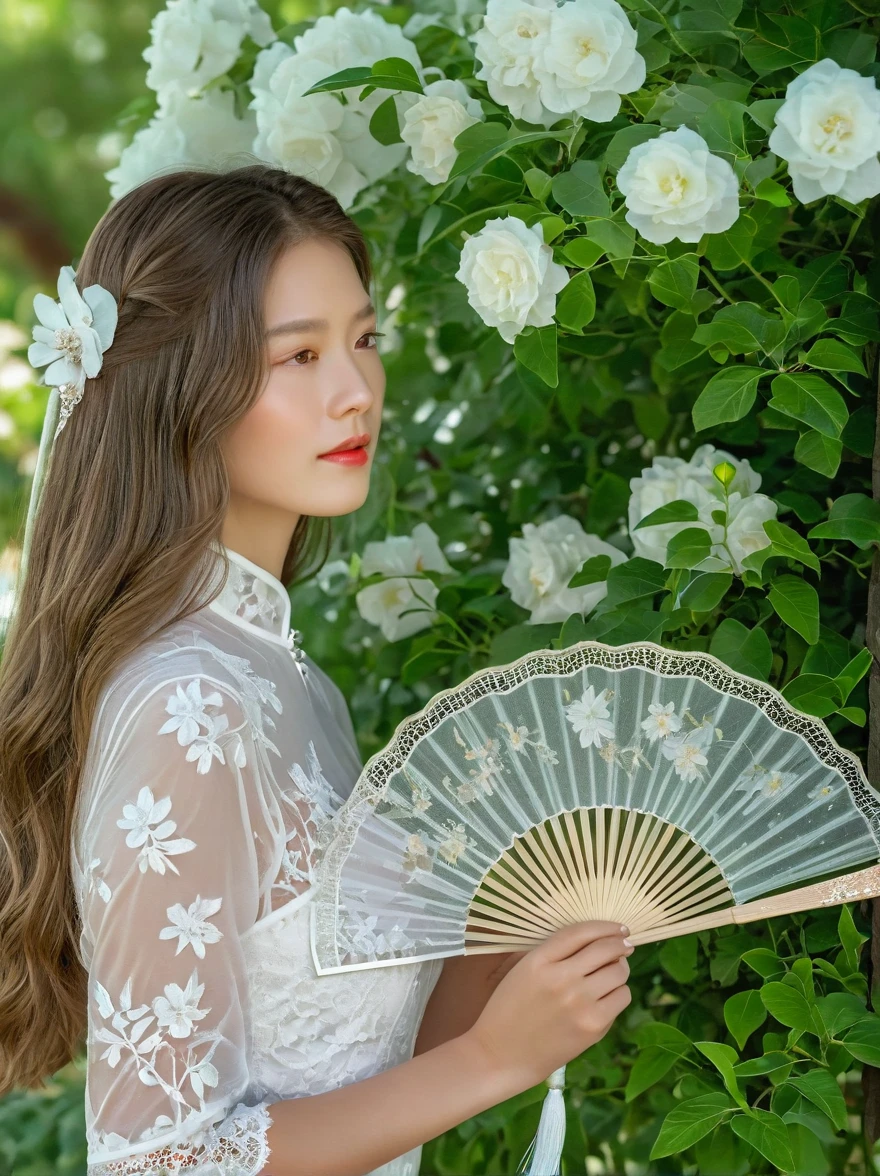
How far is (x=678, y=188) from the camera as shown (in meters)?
1.09

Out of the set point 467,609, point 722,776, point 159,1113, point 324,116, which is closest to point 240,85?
point 324,116

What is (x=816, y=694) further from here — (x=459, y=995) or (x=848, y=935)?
(x=459, y=995)

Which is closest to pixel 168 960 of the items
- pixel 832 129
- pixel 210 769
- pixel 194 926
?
pixel 194 926

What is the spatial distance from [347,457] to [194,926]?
513 millimetres

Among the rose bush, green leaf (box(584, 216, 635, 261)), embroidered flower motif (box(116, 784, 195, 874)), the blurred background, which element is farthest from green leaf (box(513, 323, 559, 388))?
the blurred background

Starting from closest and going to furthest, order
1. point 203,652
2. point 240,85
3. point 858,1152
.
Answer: point 203,652 < point 858,1152 < point 240,85

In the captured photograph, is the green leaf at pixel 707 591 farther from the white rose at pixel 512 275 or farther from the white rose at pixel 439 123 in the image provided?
the white rose at pixel 439 123

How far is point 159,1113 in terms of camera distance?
3.62 feet

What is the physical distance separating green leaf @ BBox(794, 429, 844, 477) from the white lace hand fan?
0.68 ft

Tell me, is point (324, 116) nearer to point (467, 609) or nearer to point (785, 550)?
point (467, 609)

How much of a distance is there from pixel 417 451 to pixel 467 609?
433 mm

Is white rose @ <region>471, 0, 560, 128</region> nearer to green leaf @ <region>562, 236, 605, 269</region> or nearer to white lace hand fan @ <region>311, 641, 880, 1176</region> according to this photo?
green leaf @ <region>562, 236, 605, 269</region>

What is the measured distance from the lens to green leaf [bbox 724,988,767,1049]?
1.15 metres

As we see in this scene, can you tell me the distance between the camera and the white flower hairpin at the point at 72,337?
1329 millimetres
